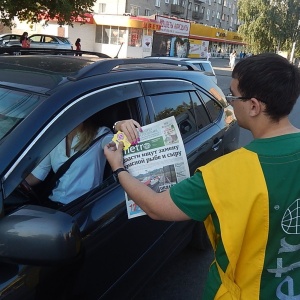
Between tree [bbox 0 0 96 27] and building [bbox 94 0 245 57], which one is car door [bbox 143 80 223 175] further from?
building [bbox 94 0 245 57]

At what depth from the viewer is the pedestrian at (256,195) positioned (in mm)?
1286

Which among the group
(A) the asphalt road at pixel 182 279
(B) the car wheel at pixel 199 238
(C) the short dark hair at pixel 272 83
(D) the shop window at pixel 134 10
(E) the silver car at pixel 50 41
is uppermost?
(D) the shop window at pixel 134 10

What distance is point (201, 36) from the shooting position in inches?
1829

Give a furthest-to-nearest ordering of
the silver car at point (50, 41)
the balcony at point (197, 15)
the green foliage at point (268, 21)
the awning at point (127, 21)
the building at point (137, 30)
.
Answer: the balcony at point (197, 15) < the building at point (137, 30) < the awning at point (127, 21) < the green foliage at point (268, 21) < the silver car at point (50, 41)

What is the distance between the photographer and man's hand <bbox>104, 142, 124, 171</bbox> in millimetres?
1570

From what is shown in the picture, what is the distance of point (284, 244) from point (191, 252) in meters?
2.35

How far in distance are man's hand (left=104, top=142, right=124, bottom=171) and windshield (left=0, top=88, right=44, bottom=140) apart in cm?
47

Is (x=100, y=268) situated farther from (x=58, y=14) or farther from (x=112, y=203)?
(x=58, y=14)

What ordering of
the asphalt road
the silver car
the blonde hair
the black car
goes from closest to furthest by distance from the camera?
the black car, the blonde hair, the asphalt road, the silver car

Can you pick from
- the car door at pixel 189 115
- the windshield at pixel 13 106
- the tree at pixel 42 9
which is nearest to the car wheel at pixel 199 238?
the car door at pixel 189 115

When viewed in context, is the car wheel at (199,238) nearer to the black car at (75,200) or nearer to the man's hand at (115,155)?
the black car at (75,200)

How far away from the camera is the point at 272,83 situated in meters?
1.33

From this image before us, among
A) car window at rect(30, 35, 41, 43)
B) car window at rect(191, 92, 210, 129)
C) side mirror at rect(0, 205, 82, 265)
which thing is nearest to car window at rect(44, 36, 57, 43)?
car window at rect(30, 35, 41, 43)

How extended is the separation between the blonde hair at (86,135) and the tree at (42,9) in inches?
510
